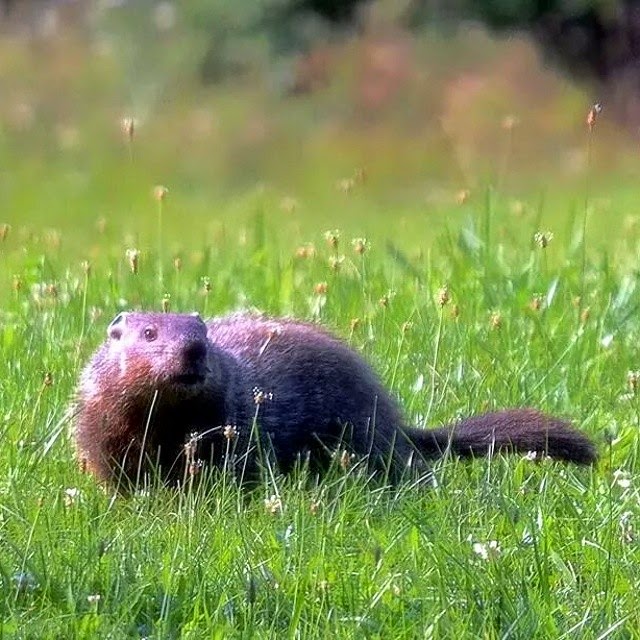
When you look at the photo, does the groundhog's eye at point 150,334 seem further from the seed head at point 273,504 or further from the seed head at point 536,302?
the seed head at point 536,302

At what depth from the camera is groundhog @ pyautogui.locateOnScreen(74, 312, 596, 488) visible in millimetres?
4328

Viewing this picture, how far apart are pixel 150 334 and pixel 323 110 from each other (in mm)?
13942

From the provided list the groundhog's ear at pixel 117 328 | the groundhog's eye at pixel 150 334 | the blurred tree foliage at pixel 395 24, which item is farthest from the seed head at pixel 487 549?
the blurred tree foliage at pixel 395 24

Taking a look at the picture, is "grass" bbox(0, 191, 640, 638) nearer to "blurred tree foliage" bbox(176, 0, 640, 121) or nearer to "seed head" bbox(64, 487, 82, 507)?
"seed head" bbox(64, 487, 82, 507)

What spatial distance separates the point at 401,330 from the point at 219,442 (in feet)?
3.68

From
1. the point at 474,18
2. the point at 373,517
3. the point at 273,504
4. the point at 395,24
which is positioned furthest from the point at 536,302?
the point at 395,24

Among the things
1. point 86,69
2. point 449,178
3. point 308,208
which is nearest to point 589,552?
point 308,208

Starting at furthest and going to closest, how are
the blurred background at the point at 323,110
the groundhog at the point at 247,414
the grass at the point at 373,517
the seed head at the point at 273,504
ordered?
the blurred background at the point at 323,110
the groundhog at the point at 247,414
the seed head at the point at 273,504
the grass at the point at 373,517

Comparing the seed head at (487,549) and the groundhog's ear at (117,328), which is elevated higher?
the groundhog's ear at (117,328)

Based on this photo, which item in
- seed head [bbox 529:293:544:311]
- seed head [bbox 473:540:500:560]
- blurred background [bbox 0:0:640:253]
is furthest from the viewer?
blurred background [bbox 0:0:640:253]

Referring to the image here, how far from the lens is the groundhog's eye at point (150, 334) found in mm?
4371

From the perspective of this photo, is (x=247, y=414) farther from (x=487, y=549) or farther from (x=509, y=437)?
(x=487, y=549)

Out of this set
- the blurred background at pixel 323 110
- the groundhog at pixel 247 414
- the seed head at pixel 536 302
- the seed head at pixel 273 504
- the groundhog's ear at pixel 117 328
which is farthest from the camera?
the blurred background at pixel 323 110

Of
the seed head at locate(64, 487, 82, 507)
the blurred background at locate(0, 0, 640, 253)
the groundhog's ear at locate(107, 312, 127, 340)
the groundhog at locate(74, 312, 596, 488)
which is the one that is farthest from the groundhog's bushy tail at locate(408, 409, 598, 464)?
the blurred background at locate(0, 0, 640, 253)
